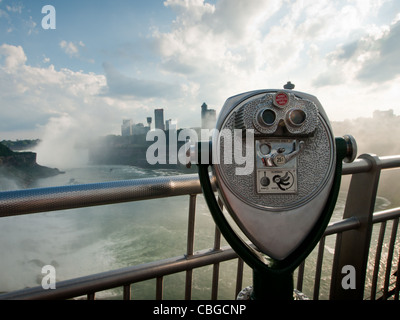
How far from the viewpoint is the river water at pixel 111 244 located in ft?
111

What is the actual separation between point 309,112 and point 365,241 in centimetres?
118

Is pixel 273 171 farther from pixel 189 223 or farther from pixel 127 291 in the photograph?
pixel 127 291

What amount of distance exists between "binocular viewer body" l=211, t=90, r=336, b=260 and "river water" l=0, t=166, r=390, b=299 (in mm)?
30177

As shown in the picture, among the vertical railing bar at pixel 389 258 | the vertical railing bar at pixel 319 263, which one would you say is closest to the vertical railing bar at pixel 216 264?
the vertical railing bar at pixel 319 263

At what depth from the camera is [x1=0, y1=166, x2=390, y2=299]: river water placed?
33719 millimetres

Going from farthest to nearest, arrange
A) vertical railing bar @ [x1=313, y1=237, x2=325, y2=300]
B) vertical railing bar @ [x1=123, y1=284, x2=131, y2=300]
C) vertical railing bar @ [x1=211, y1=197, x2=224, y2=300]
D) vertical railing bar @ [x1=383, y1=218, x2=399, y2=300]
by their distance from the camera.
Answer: vertical railing bar @ [x1=383, y1=218, x2=399, y2=300] < vertical railing bar @ [x1=313, y1=237, x2=325, y2=300] < vertical railing bar @ [x1=211, y1=197, x2=224, y2=300] < vertical railing bar @ [x1=123, y1=284, x2=131, y2=300]

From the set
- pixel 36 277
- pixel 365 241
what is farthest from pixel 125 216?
pixel 365 241

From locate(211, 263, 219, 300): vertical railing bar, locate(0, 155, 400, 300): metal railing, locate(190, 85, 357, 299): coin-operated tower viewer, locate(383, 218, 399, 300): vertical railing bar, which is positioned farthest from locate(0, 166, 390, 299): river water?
locate(190, 85, 357, 299): coin-operated tower viewer

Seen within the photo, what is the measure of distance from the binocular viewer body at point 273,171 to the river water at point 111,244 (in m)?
30.2

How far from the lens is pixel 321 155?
885 millimetres

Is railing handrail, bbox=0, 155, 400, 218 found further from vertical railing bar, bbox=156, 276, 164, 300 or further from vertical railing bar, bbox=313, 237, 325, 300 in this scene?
vertical railing bar, bbox=313, 237, 325, 300

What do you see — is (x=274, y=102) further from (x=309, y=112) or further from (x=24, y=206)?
(x=24, y=206)
